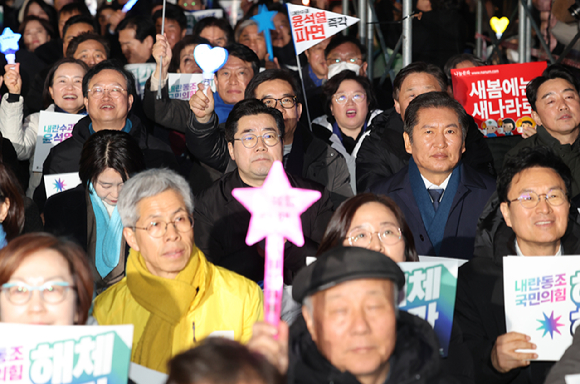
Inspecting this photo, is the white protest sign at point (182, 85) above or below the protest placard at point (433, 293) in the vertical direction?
above

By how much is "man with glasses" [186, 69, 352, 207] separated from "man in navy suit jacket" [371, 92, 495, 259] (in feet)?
2.11

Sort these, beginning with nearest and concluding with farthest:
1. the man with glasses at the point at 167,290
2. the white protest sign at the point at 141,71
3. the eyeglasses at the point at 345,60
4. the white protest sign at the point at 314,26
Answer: the man with glasses at the point at 167,290
the white protest sign at the point at 314,26
the white protest sign at the point at 141,71
the eyeglasses at the point at 345,60

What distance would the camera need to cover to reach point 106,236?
407 centimetres

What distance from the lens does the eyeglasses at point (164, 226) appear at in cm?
317

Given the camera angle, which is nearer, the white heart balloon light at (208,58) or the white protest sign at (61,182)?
the white protest sign at (61,182)

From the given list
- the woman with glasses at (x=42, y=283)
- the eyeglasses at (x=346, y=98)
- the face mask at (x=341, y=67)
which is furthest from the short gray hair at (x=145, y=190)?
the face mask at (x=341, y=67)

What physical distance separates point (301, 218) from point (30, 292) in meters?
1.88

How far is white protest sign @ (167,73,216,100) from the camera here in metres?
6.09

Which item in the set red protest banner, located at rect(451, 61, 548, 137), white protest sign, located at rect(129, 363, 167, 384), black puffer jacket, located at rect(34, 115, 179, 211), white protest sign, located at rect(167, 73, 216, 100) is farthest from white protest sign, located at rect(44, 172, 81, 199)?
red protest banner, located at rect(451, 61, 548, 137)

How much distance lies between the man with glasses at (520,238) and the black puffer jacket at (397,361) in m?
0.73

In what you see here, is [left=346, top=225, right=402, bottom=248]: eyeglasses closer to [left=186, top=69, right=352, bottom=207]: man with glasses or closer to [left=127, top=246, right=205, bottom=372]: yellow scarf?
[left=127, top=246, right=205, bottom=372]: yellow scarf

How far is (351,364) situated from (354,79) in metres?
3.79

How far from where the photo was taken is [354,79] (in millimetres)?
5852

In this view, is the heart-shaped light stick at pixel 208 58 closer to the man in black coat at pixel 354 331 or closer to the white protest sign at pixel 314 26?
the white protest sign at pixel 314 26
